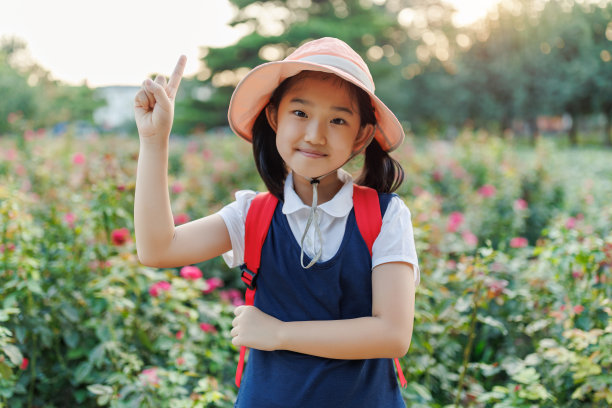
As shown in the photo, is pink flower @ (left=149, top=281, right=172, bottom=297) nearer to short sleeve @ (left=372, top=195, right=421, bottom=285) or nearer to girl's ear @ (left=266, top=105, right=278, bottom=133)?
girl's ear @ (left=266, top=105, right=278, bottom=133)

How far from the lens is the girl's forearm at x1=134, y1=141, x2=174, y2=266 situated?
104cm

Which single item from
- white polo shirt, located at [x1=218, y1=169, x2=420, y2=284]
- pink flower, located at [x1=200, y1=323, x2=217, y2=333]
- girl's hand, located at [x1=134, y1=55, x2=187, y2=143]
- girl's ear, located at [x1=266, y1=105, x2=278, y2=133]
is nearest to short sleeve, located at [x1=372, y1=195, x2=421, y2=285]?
white polo shirt, located at [x1=218, y1=169, x2=420, y2=284]

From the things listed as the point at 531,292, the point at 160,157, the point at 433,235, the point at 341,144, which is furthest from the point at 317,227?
the point at 433,235

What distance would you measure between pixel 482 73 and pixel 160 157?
23839 millimetres

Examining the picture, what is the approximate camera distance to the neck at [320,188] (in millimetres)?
1200

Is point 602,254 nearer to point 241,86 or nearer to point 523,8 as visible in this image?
point 241,86

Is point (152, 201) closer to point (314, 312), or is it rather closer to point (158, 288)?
point (314, 312)

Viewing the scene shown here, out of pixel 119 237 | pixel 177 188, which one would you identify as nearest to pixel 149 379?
pixel 119 237

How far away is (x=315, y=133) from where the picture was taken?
1.06 metres

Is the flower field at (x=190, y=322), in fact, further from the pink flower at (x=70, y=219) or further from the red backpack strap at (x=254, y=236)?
the red backpack strap at (x=254, y=236)

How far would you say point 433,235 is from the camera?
2.76 metres

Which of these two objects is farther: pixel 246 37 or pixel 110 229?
pixel 246 37

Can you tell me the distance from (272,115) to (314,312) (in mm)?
484

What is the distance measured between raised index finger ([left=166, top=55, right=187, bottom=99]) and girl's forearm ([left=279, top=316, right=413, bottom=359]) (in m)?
0.55
